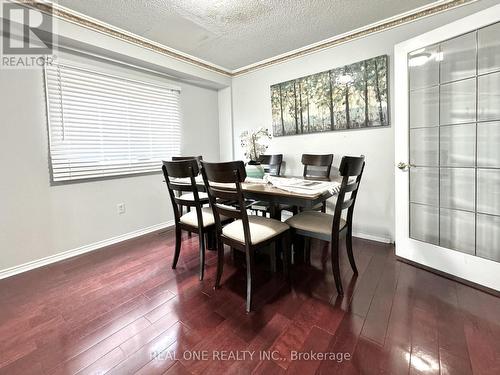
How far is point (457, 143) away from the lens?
1.94 meters

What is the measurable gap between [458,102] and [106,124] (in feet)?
11.2

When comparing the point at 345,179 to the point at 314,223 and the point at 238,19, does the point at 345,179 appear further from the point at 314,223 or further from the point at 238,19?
the point at 238,19

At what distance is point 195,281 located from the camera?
1.95 metres

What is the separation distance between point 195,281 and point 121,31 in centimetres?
266

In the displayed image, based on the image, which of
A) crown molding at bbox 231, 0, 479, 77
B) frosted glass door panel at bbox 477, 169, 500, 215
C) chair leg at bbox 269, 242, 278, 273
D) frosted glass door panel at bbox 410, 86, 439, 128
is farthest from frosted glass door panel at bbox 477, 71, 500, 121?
chair leg at bbox 269, 242, 278, 273

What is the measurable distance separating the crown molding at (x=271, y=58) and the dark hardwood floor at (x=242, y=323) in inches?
91.8

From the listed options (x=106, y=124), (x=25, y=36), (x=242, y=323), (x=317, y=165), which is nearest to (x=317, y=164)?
(x=317, y=165)

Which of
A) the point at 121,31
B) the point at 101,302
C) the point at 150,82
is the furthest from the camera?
the point at 150,82

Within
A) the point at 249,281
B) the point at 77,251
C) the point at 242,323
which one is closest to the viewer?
the point at 242,323

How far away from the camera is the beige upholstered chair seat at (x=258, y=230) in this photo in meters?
1.64

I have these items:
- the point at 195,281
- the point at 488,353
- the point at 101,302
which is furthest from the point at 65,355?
the point at 488,353

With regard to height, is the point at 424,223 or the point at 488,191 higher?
the point at 488,191

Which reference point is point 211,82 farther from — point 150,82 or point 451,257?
point 451,257

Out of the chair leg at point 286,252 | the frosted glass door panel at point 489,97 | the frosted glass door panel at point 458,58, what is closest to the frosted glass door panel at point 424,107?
the frosted glass door panel at point 458,58
